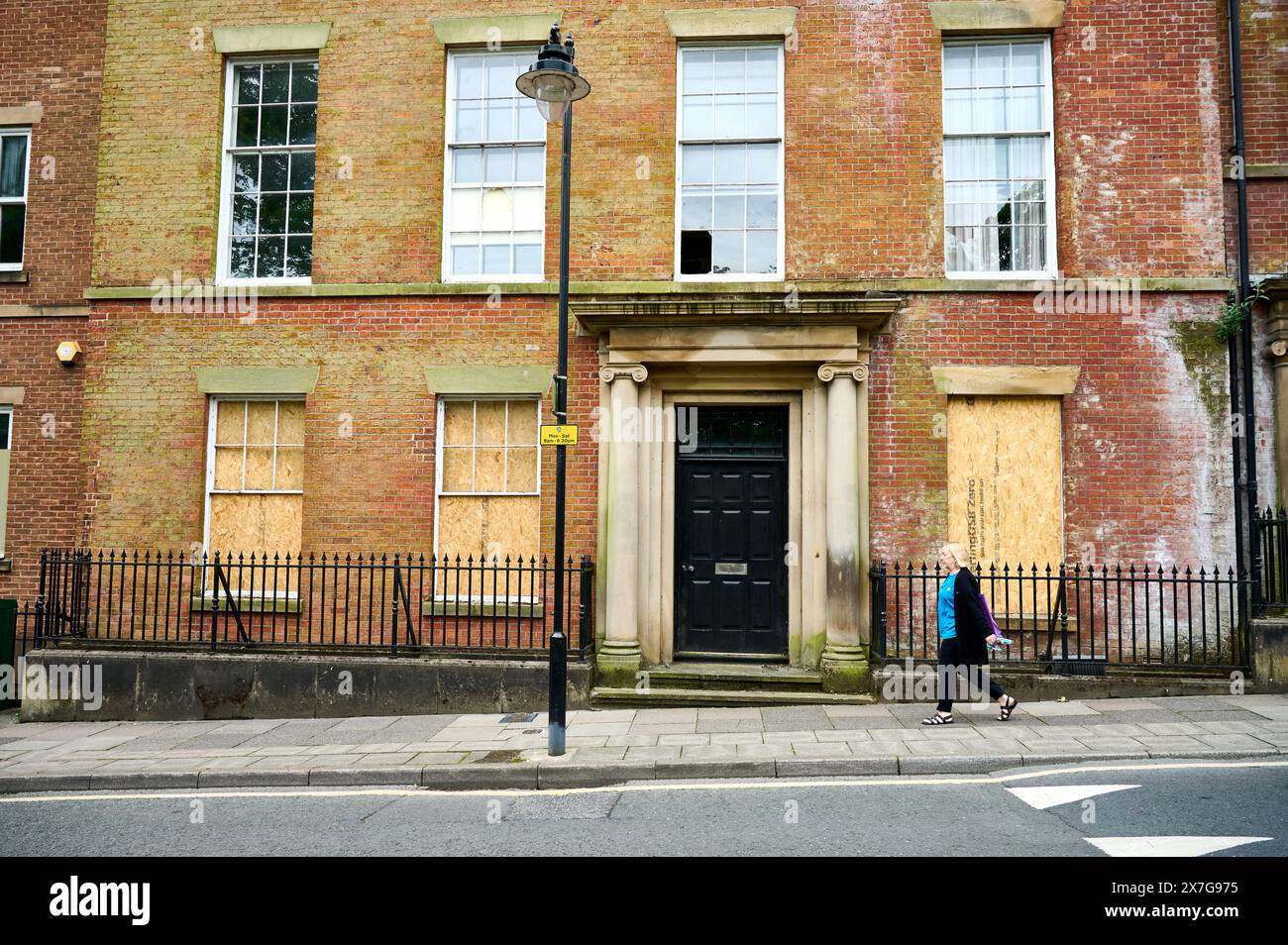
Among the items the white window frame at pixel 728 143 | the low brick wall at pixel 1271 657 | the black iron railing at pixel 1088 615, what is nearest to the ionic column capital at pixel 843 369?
the white window frame at pixel 728 143

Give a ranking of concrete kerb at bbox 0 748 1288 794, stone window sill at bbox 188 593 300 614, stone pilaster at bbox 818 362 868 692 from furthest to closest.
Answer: stone window sill at bbox 188 593 300 614 < stone pilaster at bbox 818 362 868 692 < concrete kerb at bbox 0 748 1288 794

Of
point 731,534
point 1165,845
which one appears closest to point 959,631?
point 731,534

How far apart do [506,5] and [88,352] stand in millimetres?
6604

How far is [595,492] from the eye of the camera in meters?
10.3

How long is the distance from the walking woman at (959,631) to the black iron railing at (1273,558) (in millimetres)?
3406

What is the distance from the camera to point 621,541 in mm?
9953

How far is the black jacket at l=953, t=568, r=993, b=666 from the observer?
8344 millimetres

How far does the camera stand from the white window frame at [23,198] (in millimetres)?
A: 12391

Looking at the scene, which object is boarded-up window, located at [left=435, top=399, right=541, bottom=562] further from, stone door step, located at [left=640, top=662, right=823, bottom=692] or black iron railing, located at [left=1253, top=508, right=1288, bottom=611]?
black iron railing, located at [left=1253, top=508, right=1288, bottom=611]

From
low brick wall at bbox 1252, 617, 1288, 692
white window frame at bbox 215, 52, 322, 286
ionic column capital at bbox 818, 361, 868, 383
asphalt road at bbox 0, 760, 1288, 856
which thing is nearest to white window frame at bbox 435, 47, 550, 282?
white window frame at bbox 215, 52, 322, 286

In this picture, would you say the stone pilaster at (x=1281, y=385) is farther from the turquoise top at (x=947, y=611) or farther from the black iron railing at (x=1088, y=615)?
the turquoise top at (x=947, y=611)

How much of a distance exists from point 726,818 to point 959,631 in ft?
11.7

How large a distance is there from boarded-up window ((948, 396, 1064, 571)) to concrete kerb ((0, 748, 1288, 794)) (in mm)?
3147

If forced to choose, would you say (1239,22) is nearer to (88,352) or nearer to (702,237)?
(702,237)
